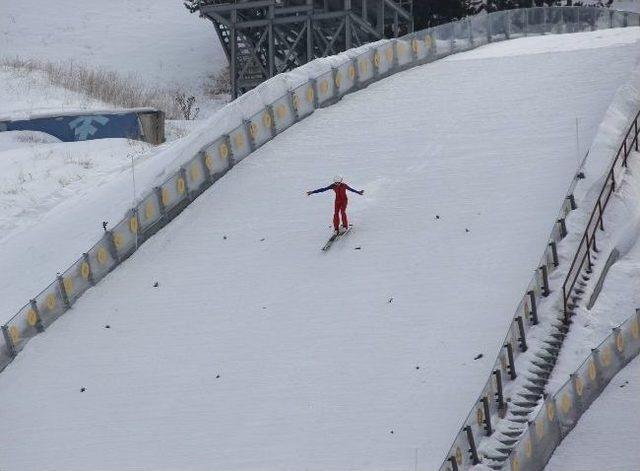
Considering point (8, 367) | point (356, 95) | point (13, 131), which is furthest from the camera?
point (13, 131)

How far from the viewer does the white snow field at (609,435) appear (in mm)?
19312

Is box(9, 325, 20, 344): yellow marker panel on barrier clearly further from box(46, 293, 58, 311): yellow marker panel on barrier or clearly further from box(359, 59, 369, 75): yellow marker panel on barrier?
box(359, 59, 369, 75): yellow marker panel on barrier

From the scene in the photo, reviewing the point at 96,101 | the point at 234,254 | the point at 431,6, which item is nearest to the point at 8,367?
the point at 234,254

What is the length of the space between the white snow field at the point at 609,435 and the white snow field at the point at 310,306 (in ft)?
4.90

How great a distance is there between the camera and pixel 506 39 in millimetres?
43344

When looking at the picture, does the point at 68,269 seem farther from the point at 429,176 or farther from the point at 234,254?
the point at 429,176

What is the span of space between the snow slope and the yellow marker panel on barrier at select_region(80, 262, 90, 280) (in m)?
29.1

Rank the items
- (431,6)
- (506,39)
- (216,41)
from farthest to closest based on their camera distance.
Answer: (216,41) < (431,6) < (506,39)

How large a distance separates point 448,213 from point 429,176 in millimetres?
2353

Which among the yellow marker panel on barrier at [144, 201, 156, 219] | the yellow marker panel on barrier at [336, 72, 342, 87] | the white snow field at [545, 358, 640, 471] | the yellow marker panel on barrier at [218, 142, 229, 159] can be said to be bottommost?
the white snow field at [545, 358, 640, 471]

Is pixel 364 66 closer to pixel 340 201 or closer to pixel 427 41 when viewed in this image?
pixel 427 41

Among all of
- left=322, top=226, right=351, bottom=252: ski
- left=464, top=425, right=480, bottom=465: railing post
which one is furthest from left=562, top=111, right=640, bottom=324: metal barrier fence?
left=322, top=226, right=351, bottom=252: ski

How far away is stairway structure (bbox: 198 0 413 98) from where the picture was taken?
1967 inches

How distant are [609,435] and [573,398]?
0.64 m
